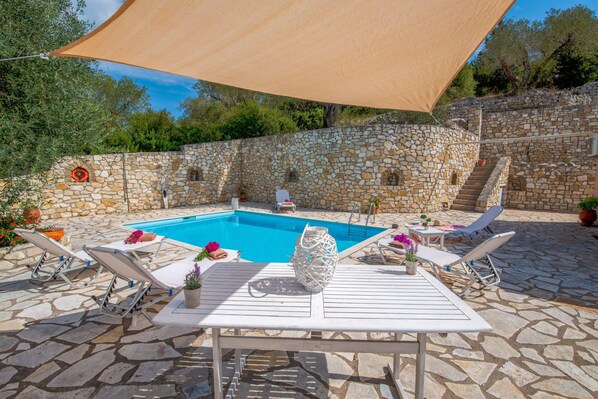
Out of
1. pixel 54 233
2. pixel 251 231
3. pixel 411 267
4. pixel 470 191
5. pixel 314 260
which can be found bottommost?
pixel 251 231

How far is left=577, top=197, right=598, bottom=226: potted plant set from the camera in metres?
7.42

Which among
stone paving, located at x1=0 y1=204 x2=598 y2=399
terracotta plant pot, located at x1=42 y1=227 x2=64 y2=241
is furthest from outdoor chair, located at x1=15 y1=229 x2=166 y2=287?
terracotta plant pot, located at x1=42 y1=227 x2=64 y2=241

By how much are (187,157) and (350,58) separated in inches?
411

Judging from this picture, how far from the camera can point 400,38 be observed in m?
2.05

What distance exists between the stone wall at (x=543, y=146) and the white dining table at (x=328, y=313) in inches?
424

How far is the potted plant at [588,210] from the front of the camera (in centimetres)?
742

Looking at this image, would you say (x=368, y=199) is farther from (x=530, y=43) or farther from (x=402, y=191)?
(x=530, y=43)

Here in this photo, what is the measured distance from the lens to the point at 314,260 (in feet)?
5.85

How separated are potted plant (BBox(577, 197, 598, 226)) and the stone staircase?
Answer: 10.1ft

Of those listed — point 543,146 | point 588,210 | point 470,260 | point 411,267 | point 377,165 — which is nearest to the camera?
point 411,267

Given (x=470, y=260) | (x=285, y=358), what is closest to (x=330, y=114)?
(x=470, y=260)

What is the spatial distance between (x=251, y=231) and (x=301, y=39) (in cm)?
669

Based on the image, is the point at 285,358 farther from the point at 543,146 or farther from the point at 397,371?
the point at 543,146

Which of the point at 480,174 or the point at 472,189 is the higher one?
the point at 480,174
